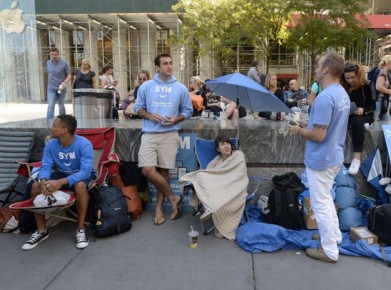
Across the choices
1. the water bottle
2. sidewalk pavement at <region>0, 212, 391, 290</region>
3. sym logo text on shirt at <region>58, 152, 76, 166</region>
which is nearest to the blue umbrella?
sidewalk pavement at <region>0, 212, 391, 290</region>

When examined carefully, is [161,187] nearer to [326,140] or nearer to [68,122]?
[68,122]

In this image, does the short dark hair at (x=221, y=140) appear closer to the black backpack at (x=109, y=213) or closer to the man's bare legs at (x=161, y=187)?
the man's bare legs at (x=161, y=187)

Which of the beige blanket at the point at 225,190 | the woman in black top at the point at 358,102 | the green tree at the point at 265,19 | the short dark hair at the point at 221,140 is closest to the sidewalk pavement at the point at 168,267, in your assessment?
the beige blanket at the point at 225,190

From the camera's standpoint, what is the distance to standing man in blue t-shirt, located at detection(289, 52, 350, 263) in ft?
10.6

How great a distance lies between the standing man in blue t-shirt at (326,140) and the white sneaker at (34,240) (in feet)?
9.07

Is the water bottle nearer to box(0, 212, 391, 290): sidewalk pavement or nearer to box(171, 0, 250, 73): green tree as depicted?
box(0, 212, 391, 290): sidewalk pavement

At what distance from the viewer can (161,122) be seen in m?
4.49

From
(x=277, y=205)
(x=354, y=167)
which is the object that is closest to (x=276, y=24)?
(x=354, y=167)

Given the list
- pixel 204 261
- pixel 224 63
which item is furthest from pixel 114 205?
pixel 224 63

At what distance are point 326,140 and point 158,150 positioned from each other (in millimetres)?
2030

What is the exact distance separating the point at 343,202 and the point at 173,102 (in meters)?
2.28

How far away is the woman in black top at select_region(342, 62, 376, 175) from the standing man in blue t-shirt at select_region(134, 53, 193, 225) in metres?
1.97

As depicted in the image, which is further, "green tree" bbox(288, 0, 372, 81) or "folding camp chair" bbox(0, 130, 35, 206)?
"green tree" bbox(288, 0, 372, 81)

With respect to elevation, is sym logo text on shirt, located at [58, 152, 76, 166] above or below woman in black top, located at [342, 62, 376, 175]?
below
